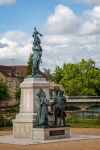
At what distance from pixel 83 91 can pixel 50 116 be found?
74.9 metres

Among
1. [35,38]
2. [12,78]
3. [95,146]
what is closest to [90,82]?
[12,78]

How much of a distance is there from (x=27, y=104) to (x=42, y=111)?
183cm

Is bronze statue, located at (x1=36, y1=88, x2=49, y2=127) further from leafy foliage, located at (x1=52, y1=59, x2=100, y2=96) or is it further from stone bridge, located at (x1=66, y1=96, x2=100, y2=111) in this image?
leafy foliage, located at (x1=52, y1=59, x2=100, y2=96)

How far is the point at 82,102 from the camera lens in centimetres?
10088

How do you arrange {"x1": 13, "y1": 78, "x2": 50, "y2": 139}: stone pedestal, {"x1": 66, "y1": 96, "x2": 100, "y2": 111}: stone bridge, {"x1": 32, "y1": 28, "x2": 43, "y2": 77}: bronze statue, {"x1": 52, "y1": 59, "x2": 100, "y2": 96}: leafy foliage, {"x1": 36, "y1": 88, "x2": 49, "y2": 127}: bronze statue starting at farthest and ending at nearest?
1. {"x1": 52, "y1": 59, "x2": 100, "y2": 96}: leafy foliage
2. {"x1": 66, "y1": 96, "x2": 100, "y2": 111}: stone bridge
3. {"x1": 32, "y1": 28, "x2": 43, "y2": 77}: bronze statue
4. {"x1": 13, "y1": 78, "x2": 50, "y2": 139}: stone pedestal
5. {"x1": 36, "y1": 88, "x2": 49, "y2": 127}: bronze statue

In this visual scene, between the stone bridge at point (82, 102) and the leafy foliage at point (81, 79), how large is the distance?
5380 millimetres

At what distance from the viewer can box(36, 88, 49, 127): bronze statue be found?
1277 inches

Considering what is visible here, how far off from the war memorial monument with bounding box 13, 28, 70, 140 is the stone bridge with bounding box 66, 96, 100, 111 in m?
64.8

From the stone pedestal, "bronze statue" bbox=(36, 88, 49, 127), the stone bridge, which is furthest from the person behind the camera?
the stone bridge

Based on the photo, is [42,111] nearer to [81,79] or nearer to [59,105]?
[59,105]

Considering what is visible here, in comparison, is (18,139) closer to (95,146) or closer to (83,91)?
(95,146)

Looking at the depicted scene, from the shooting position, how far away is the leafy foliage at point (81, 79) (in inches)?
4246

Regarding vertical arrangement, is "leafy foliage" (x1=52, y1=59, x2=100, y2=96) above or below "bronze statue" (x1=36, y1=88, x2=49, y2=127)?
above

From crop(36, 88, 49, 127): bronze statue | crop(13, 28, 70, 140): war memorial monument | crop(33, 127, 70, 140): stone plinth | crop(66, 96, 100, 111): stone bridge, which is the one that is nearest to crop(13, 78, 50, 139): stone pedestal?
→ crop(13, 28, 70, 140): war memorial monument
